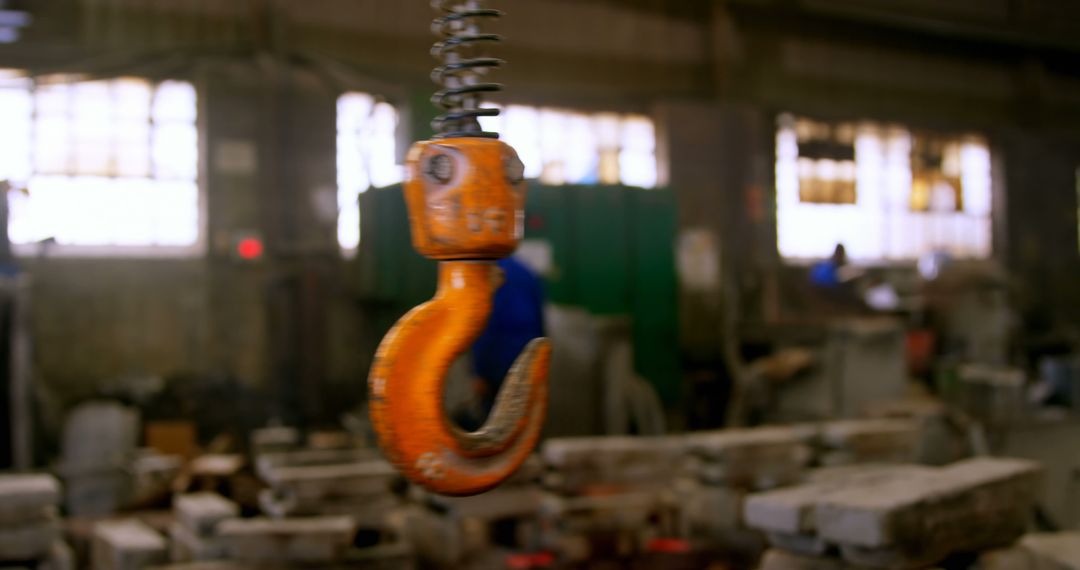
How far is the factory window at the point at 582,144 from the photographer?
30.0ft

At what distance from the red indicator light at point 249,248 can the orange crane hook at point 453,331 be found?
6.80 meters

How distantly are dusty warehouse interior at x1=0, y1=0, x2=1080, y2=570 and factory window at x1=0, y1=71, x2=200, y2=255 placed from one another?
Result: 25 mm

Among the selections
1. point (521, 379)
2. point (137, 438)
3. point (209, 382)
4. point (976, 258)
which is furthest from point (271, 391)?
point (976, 258)

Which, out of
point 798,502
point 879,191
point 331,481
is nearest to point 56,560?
point 331,481

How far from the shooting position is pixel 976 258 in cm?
1182

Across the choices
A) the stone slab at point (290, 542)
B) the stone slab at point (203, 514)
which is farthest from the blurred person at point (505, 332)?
the stone slab at point (203, 514)

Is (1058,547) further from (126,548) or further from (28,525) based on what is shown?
(28,525)

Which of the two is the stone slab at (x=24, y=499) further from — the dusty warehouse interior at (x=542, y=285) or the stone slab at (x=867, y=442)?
the stone slab at (x=867, y=442)

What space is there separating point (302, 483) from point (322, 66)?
498 cm

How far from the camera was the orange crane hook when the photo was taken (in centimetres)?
118

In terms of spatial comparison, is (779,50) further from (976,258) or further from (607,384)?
(607,384)

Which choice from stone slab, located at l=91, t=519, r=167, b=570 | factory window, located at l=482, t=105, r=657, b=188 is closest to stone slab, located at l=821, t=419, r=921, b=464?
stone slab, located at l=91, t=519, r=167, b=570

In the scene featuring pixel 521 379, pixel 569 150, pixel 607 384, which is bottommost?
pixel 607 384

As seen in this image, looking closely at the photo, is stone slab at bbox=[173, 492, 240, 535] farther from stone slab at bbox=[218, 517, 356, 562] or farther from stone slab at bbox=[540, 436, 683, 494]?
stone slab at bbox=[540, 436, 683, 494]
